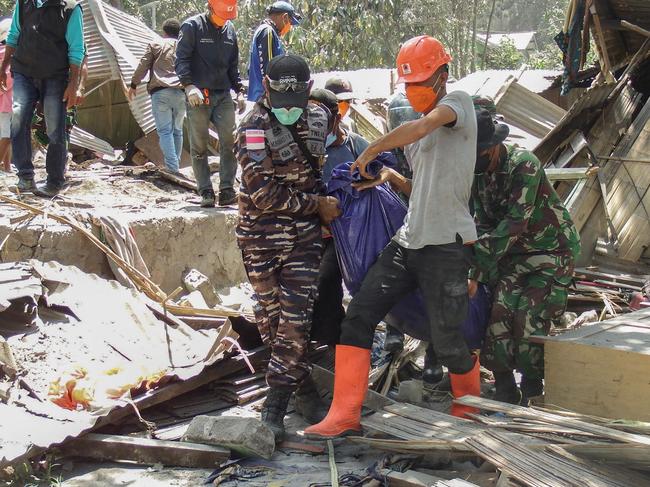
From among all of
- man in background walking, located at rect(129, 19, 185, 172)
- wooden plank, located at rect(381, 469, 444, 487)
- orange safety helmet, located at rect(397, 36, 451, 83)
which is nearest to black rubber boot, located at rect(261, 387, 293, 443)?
wooden plank, located at rect(381, 469, 444, 487)

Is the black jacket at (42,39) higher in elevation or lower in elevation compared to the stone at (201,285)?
higher

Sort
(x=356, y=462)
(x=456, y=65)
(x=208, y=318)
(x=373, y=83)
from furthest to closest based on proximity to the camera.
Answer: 1. (x=456, y=65)
2. (x=373, y=83)
3. (x=208, y=318)
4. (x=356, y=462)

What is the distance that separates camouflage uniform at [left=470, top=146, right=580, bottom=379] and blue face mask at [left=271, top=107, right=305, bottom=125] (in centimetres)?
107

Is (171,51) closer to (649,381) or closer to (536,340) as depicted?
(536,340)

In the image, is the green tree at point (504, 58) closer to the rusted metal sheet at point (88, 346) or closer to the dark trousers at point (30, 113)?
the dark trousers at point (30, 113)

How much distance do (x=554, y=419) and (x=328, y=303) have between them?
1483 mm

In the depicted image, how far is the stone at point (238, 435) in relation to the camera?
A: 399cm

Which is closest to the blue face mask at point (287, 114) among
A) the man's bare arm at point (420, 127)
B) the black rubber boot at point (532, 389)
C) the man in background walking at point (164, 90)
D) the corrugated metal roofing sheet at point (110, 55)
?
the man's bare arm at point (420, 127)

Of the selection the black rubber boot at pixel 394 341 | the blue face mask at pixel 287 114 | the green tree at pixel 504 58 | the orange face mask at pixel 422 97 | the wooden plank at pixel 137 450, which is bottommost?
the green tree at pixel 504 58

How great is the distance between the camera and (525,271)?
447 centimetres

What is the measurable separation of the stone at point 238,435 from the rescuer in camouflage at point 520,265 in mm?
1311

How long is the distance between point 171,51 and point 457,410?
5.90 m

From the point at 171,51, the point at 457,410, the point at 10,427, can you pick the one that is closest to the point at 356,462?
the point at 457,410

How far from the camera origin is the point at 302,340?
14.1 feet
